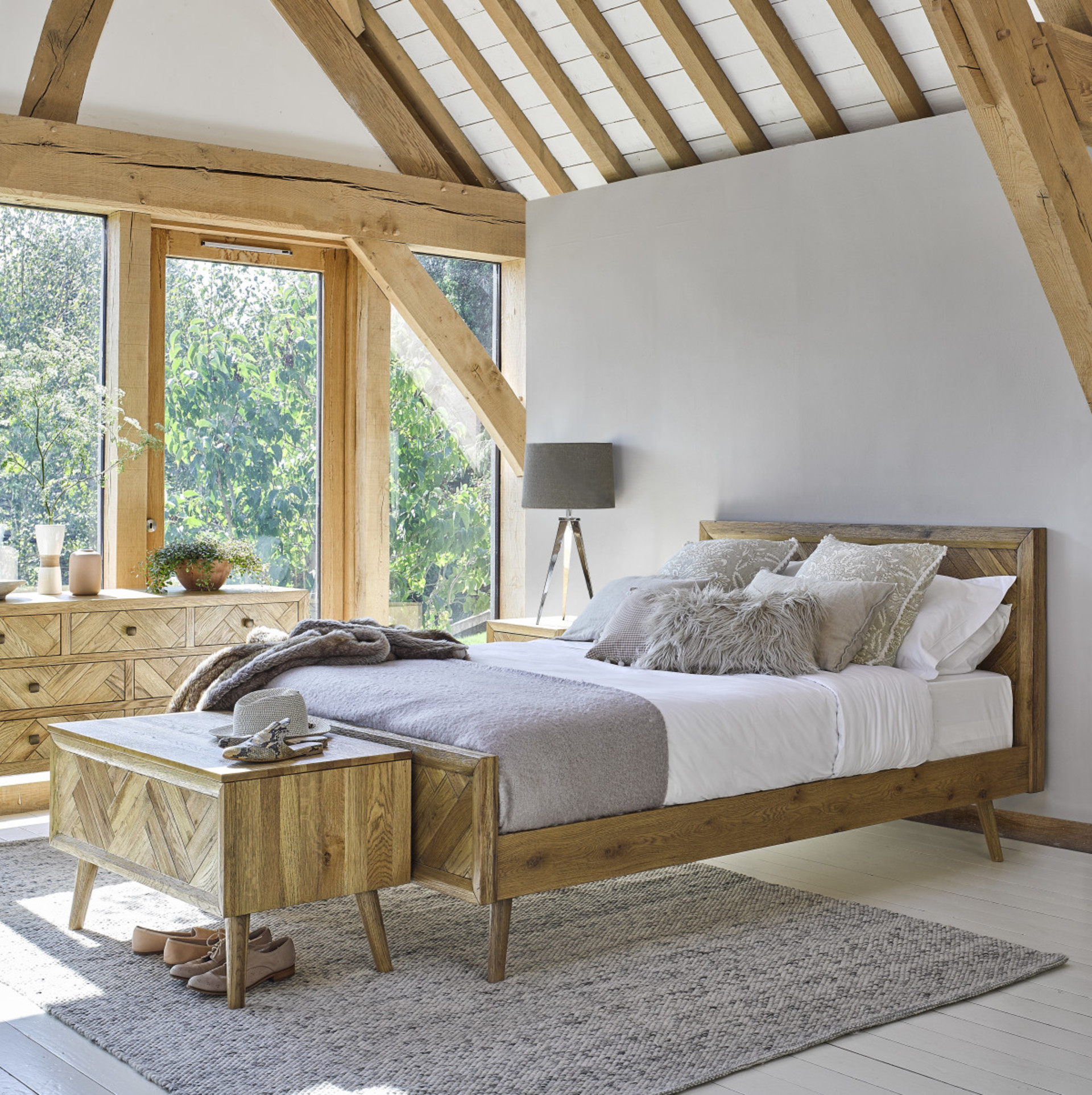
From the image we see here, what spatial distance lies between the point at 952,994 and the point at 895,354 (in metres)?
2.50

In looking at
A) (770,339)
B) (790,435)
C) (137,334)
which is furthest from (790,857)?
(137,334)

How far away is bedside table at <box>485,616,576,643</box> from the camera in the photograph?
5355 millimetres

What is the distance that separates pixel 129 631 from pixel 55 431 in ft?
2.82

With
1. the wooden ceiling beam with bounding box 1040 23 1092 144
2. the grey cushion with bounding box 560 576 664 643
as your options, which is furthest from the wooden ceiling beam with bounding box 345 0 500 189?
the wooden ceiling beam with bounding box 1040 23 1092 144

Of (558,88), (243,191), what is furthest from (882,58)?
(243,191)

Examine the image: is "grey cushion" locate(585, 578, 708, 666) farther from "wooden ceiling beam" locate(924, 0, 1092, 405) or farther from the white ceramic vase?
the white ceramic vase

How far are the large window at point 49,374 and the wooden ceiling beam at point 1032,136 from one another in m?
3.36

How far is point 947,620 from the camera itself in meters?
4.24

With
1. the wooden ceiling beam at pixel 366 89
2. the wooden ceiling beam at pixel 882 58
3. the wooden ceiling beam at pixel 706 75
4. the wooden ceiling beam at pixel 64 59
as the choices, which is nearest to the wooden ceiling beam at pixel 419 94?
the wooden ceiling beam at pixel 366 89

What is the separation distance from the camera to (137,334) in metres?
5.33

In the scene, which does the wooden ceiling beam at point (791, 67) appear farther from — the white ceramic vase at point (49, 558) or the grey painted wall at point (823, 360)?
the white ceramic vase at point (49, 558)

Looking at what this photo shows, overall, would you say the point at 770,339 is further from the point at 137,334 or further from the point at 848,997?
the point at 848,997

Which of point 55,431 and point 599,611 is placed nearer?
point 599,611

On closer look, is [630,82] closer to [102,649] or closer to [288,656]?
[288,656]
